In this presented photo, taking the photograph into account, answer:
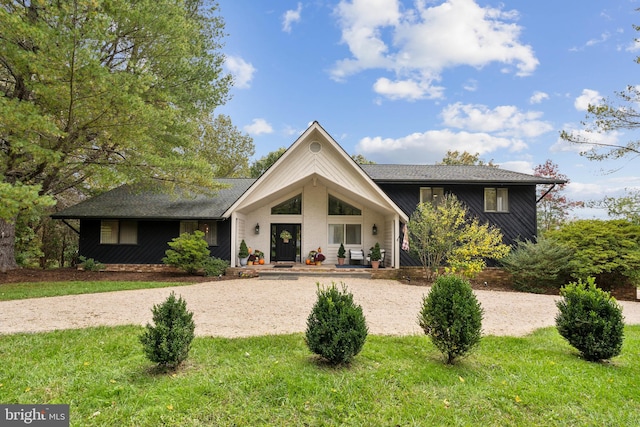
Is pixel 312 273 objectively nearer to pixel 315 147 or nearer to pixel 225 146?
pixel 315 147

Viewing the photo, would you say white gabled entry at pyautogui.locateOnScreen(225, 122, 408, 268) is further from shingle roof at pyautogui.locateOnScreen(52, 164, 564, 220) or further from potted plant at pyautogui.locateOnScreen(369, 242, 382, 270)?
shingle roof at pyautogui.locateOnScreen(52, 164, 564, 220)

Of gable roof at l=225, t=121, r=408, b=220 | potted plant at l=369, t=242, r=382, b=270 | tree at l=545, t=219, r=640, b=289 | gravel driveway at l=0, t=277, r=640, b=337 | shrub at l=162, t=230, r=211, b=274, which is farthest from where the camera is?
potted plant at l=369, t=242, r=382, b=270

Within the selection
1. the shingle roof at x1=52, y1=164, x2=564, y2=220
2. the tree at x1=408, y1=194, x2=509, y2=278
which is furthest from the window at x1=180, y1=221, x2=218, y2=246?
the tree at x1=408, y1=194, x2=509, y2=278

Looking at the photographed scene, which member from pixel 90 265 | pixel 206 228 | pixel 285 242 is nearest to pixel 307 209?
pixel 285 242

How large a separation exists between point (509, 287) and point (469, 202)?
379 centimetres

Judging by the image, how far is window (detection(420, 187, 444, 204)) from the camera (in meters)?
14.0

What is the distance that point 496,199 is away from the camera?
14.0 meters

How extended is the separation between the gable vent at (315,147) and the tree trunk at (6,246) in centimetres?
1212

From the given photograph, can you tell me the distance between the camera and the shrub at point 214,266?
496 inches

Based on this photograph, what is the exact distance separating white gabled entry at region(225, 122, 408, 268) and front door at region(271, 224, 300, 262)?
0.49 feet

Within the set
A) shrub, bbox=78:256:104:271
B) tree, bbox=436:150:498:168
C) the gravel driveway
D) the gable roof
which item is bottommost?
the gravel driveway

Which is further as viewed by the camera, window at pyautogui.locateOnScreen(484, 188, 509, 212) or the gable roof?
window at pyautogui.locateOnScreen(484, 188, 509, 212)

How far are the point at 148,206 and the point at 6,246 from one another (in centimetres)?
521

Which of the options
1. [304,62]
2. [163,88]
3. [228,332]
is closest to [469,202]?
[304,62]
